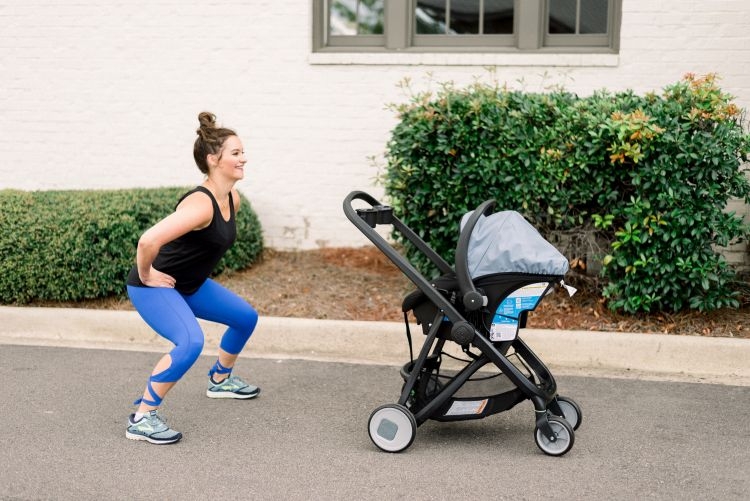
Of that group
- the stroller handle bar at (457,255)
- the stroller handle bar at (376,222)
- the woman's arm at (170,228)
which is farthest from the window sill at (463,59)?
the woman's arm at (170,228)

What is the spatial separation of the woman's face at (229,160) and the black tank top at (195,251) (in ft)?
0.50

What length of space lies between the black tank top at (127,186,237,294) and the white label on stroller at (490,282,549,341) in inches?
58.5

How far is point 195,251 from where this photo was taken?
4.80 meters

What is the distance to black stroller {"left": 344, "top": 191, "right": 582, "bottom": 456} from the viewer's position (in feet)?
14.4

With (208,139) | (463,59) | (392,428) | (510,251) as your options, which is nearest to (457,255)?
(510,251)

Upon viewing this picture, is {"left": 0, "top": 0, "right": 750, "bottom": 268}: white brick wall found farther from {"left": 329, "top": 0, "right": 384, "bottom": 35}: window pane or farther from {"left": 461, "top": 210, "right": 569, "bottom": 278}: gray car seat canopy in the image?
{"left": 461, "top": 210, "right": 569, "bottom": 278}: gray car seat canopy

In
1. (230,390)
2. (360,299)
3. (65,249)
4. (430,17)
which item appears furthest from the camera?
(430,17)

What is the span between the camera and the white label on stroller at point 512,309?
4434 mm

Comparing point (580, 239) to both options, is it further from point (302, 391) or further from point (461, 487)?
point (461, 487)

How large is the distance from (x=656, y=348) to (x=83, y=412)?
366 centimetres

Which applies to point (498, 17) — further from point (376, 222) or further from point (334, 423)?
point (334, 423)

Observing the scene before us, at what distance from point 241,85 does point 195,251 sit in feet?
13.8

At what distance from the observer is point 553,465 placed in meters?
4.43

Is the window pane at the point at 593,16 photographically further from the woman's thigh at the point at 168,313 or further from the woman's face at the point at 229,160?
the woman's thigh at the point at 168,313
